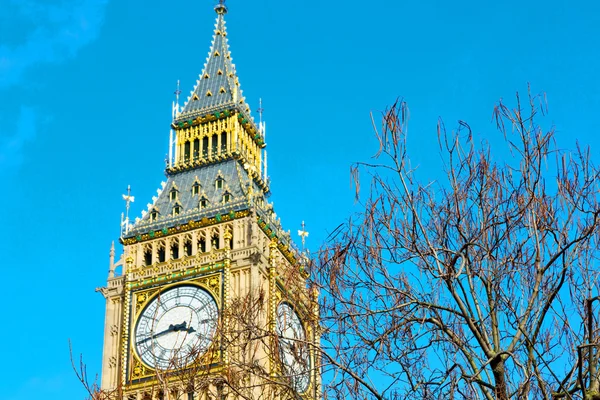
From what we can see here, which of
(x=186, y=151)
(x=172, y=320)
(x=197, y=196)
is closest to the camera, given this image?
(x=172, y=320)

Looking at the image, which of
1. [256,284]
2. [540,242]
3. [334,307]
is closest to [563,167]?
[540,242]

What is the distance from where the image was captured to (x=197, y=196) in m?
69.8

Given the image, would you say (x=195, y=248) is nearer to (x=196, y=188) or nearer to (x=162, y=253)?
(x=162, y=253)

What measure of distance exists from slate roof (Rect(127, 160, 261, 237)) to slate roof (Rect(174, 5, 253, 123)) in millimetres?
4774

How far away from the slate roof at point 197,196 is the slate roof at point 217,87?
4.77 m

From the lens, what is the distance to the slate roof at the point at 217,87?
75.4 metres

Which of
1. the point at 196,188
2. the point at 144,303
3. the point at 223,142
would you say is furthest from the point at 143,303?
the point at 223,142

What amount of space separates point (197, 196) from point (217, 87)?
35.0ft

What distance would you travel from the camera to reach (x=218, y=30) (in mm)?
81500

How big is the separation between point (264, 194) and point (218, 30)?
14.9 metres

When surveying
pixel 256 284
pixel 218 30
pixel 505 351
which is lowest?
pixel 505 351

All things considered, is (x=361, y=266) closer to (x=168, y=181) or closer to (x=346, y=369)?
(x=346, y=369)

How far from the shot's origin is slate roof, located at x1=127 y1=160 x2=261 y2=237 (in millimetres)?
67438

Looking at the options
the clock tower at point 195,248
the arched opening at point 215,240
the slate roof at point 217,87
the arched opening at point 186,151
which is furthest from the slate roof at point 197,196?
the slate roof at point 217,87
